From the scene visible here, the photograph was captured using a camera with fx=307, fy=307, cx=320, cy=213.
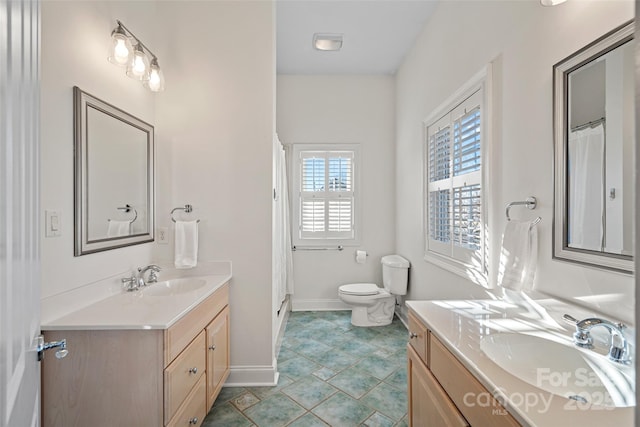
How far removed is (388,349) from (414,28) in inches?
114

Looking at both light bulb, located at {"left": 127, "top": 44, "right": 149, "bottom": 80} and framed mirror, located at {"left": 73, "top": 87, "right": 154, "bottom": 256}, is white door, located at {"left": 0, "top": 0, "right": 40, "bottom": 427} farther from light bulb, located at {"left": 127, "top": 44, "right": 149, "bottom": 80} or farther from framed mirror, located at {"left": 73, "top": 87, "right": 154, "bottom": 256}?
light bulb, located at {"left": 127, "top": 44, "right": 149, "bottom": 80}

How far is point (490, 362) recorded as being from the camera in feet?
2.95

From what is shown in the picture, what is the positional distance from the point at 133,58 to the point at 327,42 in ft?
6.08

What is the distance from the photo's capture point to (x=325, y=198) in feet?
12.3

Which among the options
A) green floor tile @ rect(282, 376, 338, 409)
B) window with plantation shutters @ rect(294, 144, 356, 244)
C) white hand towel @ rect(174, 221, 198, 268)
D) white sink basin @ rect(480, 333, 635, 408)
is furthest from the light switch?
window with plantation shutters @ rect(294, 144, 356, 244)

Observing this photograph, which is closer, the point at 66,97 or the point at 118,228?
the point at 66,97

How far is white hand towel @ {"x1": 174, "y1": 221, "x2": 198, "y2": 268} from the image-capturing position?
2.10m

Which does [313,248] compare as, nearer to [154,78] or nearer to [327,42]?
[327,42]

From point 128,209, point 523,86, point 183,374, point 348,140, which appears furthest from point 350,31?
point 183,374

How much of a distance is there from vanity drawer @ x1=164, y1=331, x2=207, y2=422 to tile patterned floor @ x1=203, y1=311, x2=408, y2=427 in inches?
17.6

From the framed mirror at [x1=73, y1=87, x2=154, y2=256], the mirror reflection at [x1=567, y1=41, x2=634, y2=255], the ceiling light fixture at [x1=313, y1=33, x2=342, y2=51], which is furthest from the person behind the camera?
the ceiling light fixture at [x1=313, y1=33, x2=342, y2=51]

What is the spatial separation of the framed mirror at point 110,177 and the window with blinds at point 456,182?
83.5 inches

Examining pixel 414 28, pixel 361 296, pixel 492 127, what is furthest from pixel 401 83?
pixel 361 296

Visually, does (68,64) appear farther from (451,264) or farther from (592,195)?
(451,264)
